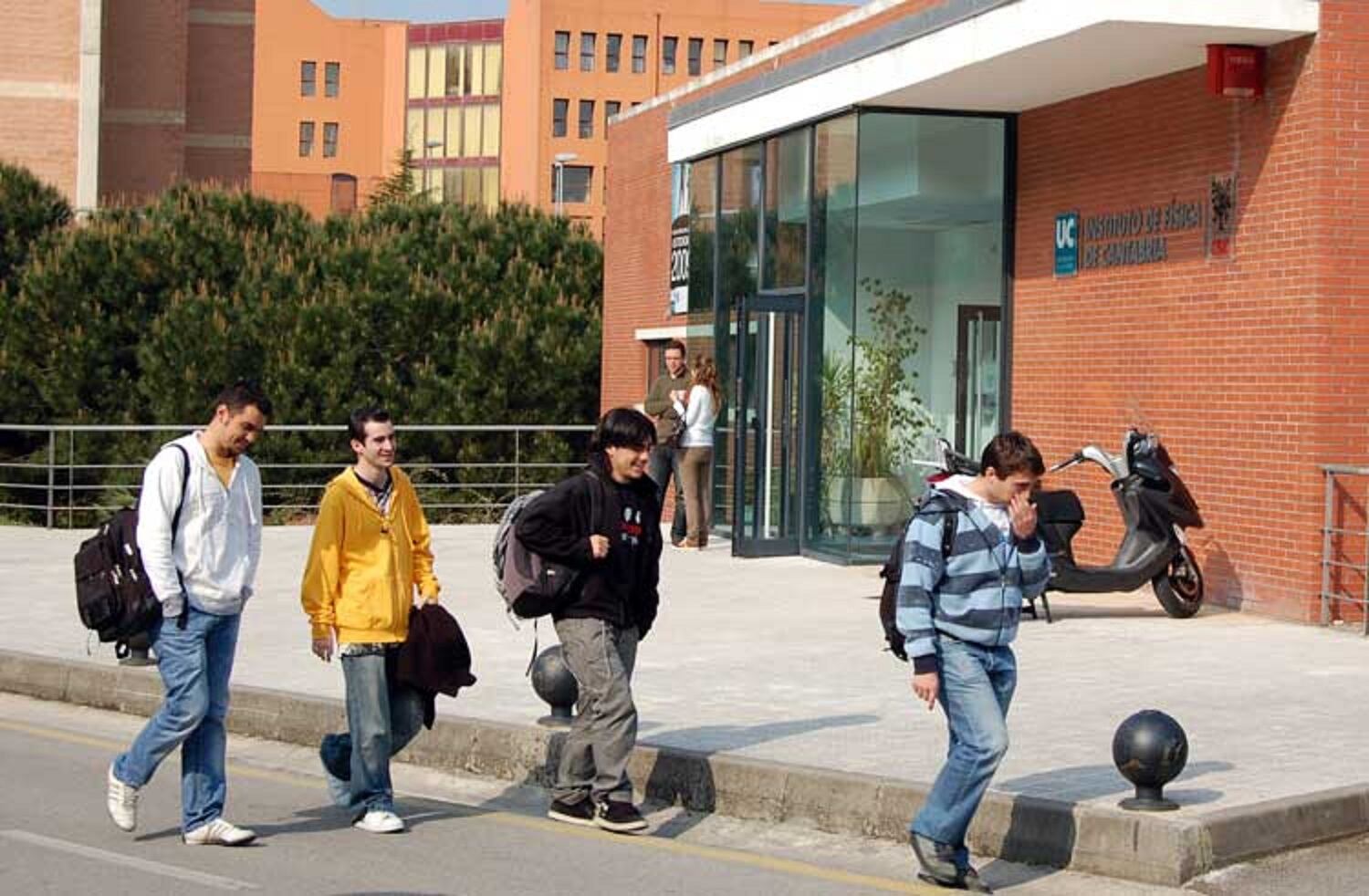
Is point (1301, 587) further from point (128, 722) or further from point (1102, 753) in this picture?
point (128, 722)

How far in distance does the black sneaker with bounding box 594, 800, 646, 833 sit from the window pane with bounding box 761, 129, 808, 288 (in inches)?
463

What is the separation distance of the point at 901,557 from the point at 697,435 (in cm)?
1318

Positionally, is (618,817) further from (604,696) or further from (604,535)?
(604,535)

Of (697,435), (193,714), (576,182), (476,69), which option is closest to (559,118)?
(576,182)

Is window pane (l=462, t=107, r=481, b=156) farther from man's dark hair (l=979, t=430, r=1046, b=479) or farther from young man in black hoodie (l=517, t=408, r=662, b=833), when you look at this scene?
man's dark hair (l=979, t=430, r=1046, b=479)

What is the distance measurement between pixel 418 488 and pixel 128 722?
1877cm

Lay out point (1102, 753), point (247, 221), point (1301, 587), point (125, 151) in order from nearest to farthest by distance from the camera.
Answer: point (1102, 753) < point (1301, 587) < point (247, 221) < point (125, 151)

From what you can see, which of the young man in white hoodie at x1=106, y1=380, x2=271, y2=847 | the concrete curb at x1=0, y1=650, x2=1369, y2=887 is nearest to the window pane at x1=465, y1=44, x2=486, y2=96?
the concrete curb at x1=0, y1=650, x2=1369, y2=887

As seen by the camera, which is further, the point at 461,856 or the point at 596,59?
the point at 596,59

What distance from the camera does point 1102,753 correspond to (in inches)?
393

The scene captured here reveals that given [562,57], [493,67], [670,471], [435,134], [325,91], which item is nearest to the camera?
[670,471]

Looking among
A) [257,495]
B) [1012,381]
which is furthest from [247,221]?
[257,495]

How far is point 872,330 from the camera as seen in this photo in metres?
19.8

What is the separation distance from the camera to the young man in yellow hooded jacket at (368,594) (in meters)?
8.85
